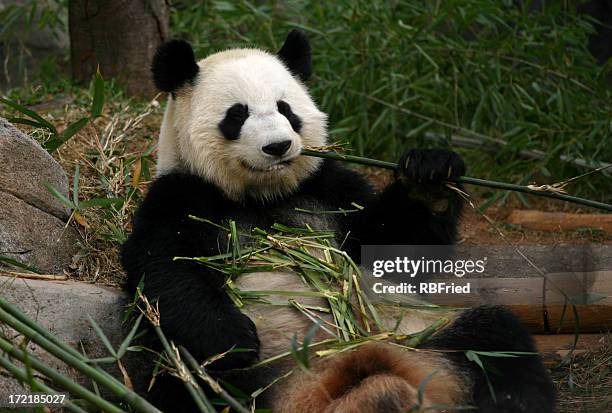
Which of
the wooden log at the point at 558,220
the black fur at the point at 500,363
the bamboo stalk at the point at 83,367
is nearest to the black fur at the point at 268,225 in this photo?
the black fur at the point at 500,363

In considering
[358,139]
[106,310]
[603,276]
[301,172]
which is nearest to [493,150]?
[358,139]

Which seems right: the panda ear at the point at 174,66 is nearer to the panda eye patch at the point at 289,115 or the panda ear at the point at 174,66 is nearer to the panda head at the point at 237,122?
the panda head at the point at 237,122

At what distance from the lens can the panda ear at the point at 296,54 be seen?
4.38 m

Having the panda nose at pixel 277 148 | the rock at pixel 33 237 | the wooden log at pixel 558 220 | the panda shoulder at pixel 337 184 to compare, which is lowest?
the wooden log at pixel 558 220

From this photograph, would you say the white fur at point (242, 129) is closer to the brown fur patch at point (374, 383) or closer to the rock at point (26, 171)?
the rock at point (26, 171)

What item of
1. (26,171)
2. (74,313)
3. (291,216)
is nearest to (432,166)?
(291,216)

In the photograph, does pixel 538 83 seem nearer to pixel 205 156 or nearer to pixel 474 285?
pixel 474 285

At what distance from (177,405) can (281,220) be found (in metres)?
1.03

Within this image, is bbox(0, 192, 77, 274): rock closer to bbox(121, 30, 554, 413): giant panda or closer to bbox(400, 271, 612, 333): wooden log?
bbox(121, 30, 554, 413): giant panda

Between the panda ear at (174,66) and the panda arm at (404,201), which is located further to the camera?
the panda ear at (174,66)

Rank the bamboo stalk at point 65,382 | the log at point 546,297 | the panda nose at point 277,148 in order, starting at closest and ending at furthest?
1. the bamboo stalk at point 65,382
2. the panda nose at point 277,148
3. the log at point 546,297

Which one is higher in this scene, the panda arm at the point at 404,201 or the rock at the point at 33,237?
the panda arm at the point at 404,201

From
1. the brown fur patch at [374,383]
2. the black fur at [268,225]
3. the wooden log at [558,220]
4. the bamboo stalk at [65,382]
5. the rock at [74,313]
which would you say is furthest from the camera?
the wooden log at [558,220]

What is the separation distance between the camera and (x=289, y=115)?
13.1 feet
